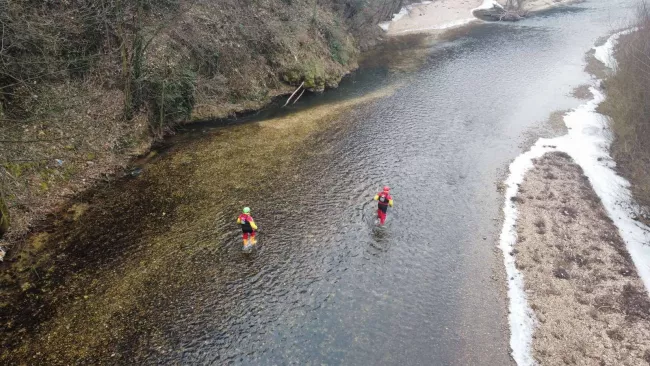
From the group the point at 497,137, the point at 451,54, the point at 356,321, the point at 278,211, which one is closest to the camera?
the point at 356,321

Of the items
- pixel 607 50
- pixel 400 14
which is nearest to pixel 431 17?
pixel 400 14

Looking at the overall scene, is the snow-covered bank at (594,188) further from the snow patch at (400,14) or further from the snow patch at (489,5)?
the snow patch at (489,5)

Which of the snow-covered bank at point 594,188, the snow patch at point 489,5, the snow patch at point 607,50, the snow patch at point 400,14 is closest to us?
the snow-covered bank at point 594,188

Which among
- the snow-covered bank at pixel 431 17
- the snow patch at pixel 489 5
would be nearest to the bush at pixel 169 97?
the snow-covered bank at pixel 431 17

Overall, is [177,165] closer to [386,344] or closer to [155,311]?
[155,311]

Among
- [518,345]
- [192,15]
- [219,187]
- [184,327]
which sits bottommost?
[518,345]

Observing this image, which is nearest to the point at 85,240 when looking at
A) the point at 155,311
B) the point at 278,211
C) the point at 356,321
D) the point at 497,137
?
the point at 155,311

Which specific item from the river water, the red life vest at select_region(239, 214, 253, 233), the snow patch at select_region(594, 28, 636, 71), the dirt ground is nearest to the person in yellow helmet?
the red life vest at select_region(239, 214, 253, 233)
